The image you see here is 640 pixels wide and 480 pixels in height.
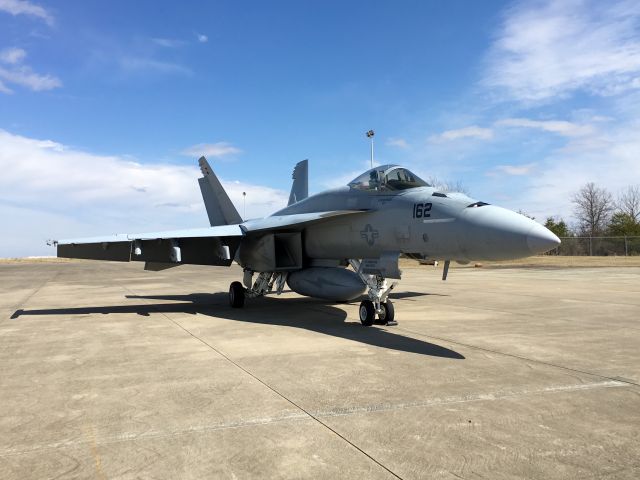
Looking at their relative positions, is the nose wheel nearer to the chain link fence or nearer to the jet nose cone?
the jet nose cone

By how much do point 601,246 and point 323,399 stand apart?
4883 centimetres

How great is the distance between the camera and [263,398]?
4641mm

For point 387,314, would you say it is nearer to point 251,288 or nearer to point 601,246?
point 251,288

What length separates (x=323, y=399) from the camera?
15.0 feet

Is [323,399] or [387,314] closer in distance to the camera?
[323,399]

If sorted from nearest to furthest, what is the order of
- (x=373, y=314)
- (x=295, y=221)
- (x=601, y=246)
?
1. (x=373, y=314)
2. (x=295, y=221)
3. (x=601, y=246)

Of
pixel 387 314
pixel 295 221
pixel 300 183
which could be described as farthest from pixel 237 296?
pixel 387 314

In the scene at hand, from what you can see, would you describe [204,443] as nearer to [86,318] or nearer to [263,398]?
[263,398]

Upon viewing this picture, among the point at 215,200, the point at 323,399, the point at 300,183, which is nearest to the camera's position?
the point at 323,399

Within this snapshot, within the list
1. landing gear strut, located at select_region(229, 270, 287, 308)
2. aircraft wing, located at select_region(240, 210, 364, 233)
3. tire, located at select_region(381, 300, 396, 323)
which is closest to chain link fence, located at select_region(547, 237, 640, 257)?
landing gear strut, located at select_region(229, 270, 287, 308)

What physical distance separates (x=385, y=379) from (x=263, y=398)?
139 centimetres

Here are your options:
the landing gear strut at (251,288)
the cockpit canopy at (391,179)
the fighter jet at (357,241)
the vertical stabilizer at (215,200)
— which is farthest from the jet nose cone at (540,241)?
the vertical stabilizer at (215,200)

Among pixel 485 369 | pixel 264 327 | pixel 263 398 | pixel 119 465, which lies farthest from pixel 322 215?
pixel 119 465

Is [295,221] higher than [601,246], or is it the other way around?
[295,221]
